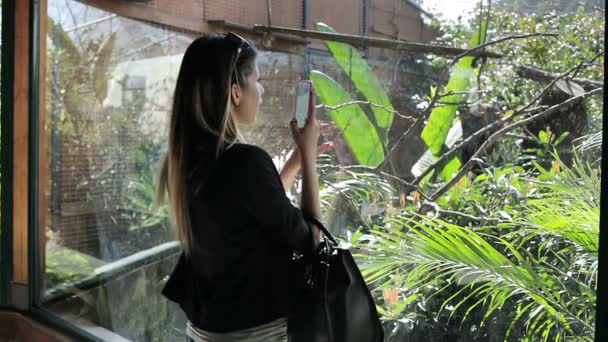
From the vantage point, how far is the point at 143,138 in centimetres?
271

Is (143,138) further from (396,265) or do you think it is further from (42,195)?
(396,265)

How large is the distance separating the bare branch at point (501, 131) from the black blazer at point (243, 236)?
493mm

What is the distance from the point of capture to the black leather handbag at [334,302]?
4.47 feet

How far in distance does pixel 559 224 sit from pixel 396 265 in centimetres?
48

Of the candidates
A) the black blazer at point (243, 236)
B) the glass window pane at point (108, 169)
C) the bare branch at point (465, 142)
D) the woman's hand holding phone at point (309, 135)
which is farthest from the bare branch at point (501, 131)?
the glass window pane at point (108, 169)

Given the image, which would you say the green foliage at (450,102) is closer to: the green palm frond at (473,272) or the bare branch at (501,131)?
→ the bare branch at (501,131)

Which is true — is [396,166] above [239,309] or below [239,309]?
above

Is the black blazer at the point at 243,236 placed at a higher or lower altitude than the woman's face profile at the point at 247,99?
lower

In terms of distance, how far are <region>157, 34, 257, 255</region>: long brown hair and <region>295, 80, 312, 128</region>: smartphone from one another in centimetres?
13

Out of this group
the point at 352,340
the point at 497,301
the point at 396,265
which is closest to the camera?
the point at 352,340

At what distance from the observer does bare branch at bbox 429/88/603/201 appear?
1436mm

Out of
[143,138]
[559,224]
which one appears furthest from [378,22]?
[143,138]

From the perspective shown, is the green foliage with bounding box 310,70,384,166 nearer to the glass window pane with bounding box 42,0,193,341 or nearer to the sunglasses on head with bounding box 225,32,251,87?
the sunglasses on head with bounding box 225,32,251,87

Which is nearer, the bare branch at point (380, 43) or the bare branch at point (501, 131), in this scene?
the bare branch at point (501, 131)
